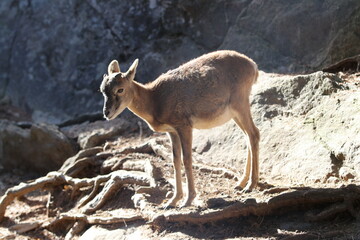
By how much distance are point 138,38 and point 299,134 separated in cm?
750

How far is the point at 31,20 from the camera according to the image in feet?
53.5

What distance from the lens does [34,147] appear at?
41.4 ft

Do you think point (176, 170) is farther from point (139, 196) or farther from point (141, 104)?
point (141, 104)

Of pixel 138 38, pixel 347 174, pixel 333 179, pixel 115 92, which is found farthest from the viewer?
pixel 138 38

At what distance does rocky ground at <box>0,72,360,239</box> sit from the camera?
6.43m

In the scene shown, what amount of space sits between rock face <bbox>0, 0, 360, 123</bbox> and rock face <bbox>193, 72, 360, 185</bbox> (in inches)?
75.8

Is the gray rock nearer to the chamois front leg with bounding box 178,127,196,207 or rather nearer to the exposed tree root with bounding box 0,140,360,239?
the exposed tree root with bounding box 0,140,360,239

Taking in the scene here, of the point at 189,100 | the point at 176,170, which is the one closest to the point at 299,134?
the point at 189,100

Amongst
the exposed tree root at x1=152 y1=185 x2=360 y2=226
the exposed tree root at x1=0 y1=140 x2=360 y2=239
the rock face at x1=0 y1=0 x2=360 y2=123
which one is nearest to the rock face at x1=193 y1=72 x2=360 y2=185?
the exposed tree root at x1=0 y1=140 x2=360 y2=239

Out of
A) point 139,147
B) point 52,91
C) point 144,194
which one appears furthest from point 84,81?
point 144,194

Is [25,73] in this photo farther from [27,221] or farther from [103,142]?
[27,221]

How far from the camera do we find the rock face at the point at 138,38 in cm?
1149

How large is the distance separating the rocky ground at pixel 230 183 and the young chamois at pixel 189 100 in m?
0.73

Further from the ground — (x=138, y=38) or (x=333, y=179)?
(x=138, y=38)
